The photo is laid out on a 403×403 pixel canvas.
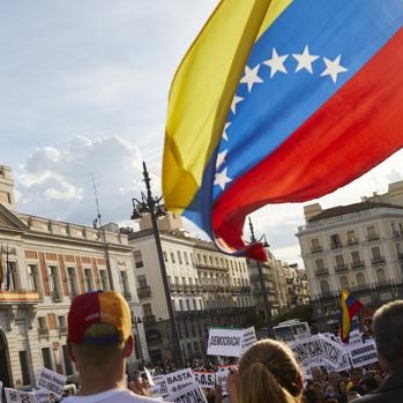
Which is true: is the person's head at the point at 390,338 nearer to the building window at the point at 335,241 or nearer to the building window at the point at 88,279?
the building window at the point at 88,279

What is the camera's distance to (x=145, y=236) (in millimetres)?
76938

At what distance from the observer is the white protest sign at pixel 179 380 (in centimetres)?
1221

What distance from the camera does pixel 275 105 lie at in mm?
6469

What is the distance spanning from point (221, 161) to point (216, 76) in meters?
0.65

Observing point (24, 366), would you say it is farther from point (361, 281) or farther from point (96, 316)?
point (361, 281)

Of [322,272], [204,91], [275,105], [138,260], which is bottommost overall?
[275,105]

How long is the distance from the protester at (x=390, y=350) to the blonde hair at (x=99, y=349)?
1.00 metres

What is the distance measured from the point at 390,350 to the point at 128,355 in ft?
3.46

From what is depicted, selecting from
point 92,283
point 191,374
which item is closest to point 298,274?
point 92,283

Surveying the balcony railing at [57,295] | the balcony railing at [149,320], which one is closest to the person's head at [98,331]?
the balcony railing at [57,295]

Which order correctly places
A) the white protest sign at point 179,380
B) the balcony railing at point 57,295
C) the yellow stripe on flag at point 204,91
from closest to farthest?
1. the yellow stripe on flag at point 204,91
2. the white protest sign at point 179,380
3. the balcony railing at point 57,295

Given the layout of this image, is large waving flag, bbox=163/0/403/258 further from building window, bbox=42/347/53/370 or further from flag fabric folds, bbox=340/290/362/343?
building window, bbox=42/347/53/370

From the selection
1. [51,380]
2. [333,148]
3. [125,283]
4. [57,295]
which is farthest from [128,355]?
[125,283]

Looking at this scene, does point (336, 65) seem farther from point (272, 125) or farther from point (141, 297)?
point (141, 297)
